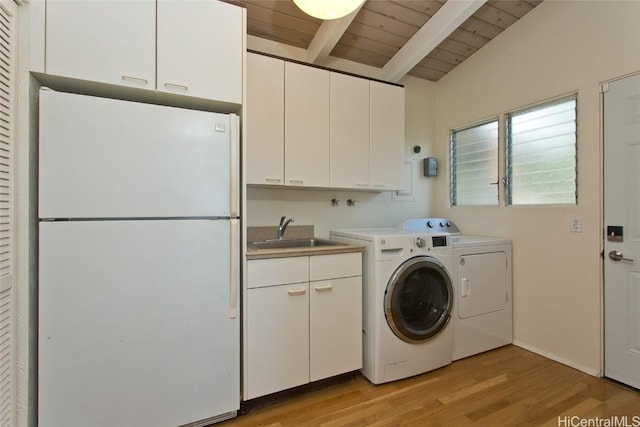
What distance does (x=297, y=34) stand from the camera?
248 cm

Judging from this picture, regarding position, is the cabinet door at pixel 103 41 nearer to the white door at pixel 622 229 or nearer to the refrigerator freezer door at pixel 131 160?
the refrigerator freezer door at pixel 131 160

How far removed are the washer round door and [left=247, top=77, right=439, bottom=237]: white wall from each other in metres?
0.88

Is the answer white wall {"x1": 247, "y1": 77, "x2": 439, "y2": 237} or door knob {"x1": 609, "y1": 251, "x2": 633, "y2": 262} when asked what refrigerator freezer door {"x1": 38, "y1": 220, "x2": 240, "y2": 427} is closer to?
white wall {"x1": 247, "y1": 77, "x2": 439, "y2": 237}

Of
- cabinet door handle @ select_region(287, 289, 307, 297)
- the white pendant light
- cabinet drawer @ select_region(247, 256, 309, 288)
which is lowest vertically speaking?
cabinet door handle @ select_region(287, 289, 307, 297)

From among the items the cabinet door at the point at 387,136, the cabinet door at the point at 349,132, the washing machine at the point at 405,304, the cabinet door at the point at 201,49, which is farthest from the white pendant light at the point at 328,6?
the washing machine at the point at 405,304

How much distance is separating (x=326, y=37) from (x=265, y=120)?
2.94 ft

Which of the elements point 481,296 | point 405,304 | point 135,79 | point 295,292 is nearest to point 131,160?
point 135,79

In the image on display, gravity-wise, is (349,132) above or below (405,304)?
above

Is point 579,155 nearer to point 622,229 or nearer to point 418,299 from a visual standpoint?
point 622,229

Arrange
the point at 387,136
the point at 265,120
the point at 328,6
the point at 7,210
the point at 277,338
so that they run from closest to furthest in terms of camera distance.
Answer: the point at 7,210, the point at 328,6, the point at 277,338, the point at 265,120, the point at 387,136

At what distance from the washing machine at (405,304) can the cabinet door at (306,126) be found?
1.93 feet

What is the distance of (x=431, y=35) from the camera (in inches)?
93.7

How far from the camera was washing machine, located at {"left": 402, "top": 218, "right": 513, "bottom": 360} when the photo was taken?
2.28 meters

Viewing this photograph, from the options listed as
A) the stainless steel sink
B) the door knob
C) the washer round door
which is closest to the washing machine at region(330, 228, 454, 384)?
the washer round door
